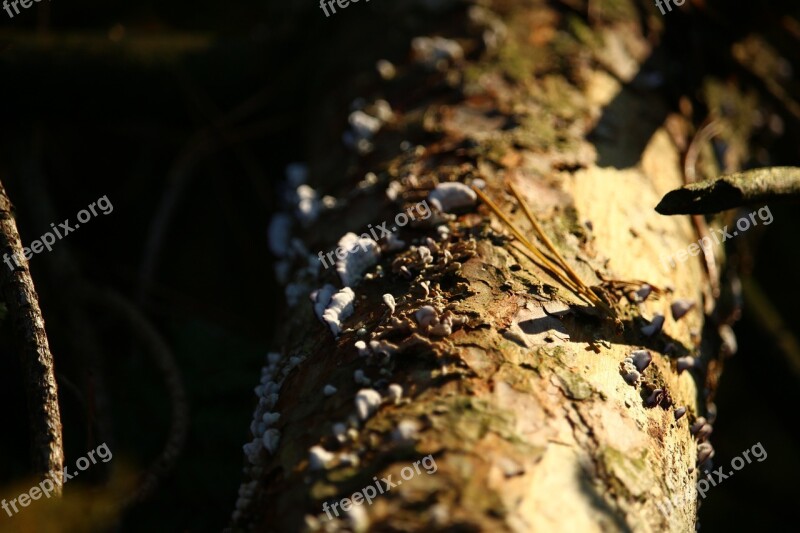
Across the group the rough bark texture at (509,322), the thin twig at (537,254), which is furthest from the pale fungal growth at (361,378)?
the thin twig at (537,254)

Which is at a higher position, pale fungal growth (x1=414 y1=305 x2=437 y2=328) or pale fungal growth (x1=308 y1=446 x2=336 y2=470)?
pale fungal growth (x1=414 y1=305 x2=437 y2=328)

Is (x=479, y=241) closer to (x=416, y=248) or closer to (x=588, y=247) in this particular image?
A: (x=416, y=248)

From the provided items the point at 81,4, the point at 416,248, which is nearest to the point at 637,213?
the point at 416,248

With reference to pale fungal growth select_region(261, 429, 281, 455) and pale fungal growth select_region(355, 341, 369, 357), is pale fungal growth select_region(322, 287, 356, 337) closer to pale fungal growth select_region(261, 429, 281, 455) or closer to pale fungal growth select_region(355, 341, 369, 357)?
pale fungal growth select_region(355, 341, 369, 357)

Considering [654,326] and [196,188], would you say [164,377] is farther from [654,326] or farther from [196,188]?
[654,326]

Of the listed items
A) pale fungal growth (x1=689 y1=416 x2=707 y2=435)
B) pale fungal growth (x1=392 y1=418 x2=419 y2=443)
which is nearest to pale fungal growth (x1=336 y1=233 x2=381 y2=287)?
pale fungal growth (x1=392 y1=418 x2=419 y2=443)

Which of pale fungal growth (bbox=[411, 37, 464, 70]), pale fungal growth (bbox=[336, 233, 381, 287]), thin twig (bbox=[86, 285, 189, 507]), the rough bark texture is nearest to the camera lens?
the rough bark texture

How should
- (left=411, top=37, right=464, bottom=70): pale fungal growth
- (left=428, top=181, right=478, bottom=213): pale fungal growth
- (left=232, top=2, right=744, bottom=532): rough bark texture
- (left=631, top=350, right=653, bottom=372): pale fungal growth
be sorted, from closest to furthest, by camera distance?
1. (left=232, top=2, right=744, bottom=532): rough bark texture
2. (left=631, top=350, right=653, bottom=372): pale fungal growth
3. (left=428, top=181, right=478, bottom=213): pale fungal growth
4. (left=411, top=37, right=464, bottom=70): pale fungal growth

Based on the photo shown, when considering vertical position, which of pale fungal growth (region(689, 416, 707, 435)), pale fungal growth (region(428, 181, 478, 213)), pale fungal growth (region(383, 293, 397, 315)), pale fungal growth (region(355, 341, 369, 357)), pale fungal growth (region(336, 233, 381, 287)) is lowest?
pale fungal growth (region(689, 416, 707, 435))
